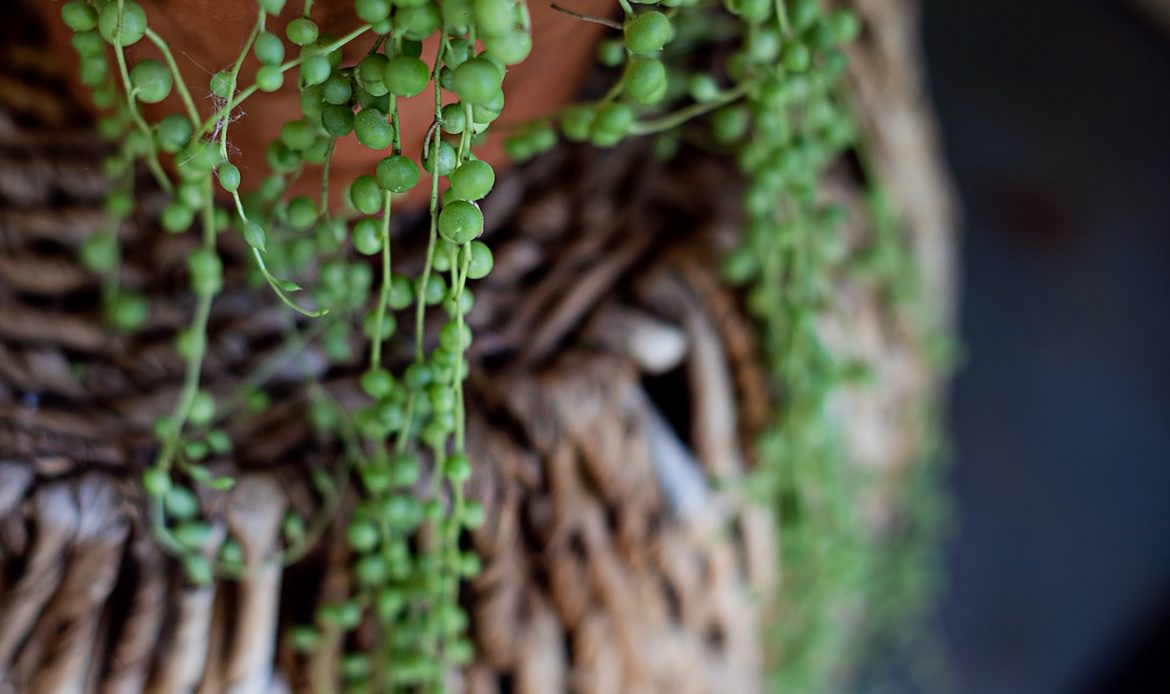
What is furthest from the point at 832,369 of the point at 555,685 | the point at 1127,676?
the point at 1127,676

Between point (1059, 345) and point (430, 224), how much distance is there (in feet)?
3.45

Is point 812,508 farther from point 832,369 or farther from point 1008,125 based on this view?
point 1008,125

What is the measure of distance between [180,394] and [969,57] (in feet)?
3.55

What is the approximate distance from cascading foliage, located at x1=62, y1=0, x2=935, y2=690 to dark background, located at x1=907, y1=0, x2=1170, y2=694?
2.23 ft

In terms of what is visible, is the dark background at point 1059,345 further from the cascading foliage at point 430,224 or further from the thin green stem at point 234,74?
the thin green stem at point 234,74

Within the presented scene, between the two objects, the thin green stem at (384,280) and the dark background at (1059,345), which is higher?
the dark background at (1059,345)

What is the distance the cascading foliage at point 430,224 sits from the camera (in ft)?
0.96

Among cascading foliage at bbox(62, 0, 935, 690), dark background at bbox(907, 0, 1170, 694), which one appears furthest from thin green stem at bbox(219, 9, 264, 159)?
dark background at bbox(907, 0, 1170, 694)

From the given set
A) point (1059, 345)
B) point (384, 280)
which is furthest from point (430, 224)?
point (1059, 345)

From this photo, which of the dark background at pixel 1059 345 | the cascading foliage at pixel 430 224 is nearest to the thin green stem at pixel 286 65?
the cascading foliage at pixel 430 224

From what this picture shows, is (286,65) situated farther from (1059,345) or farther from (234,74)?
(1059,345)

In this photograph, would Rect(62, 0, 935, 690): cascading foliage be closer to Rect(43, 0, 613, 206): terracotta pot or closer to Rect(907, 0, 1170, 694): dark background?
Rect(43, 0, 613, 206): terracotta pot

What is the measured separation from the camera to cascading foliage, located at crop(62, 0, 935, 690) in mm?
Result: 294

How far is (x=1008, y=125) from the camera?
1248 mm
